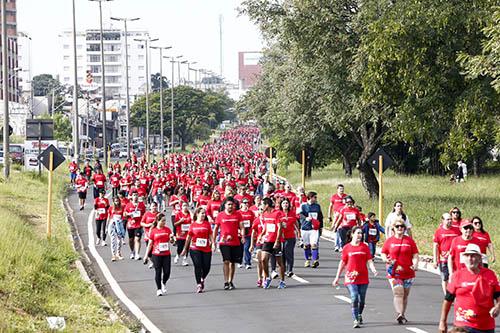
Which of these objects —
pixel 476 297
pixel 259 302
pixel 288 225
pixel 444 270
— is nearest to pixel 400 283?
pixel 444 270

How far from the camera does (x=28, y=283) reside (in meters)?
17.4

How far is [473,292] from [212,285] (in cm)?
965

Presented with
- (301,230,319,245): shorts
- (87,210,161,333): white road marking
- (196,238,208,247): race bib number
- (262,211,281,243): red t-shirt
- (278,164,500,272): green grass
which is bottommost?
(87,210,161,333): white road marking

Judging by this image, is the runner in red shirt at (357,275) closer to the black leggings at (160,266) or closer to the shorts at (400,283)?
the shorts at (400,283)

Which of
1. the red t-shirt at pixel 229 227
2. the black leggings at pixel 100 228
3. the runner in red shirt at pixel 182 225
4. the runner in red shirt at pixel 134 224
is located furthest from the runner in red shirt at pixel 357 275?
the black leggings at pixel 100 228

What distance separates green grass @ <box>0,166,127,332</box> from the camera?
1417cm

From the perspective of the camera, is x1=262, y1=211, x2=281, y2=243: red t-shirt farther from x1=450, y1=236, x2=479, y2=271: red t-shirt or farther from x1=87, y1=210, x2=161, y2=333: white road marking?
x1=450, y1=236, x2=479, y2=271: red t-shirt

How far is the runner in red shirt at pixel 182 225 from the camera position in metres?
21.4

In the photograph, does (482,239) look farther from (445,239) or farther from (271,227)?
(271,227)

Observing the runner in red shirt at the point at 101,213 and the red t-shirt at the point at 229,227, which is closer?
the red t-shirt at the point at 229,227

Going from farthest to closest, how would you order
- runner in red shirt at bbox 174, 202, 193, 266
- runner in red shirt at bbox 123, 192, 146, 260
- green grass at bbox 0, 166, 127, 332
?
runner in red shirt at bbox 123, 192, 146, 260, runner in red shirt at bbox 174, 202, 193, 266, green grass at bbox 0, 166, 127, 332

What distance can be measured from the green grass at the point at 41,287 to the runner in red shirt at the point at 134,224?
4.35ft

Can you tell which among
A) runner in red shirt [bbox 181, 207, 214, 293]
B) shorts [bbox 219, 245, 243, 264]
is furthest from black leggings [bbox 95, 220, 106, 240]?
runner in red shirt [bbox 181, 207, 214, 293]

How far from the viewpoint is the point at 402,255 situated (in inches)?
580
